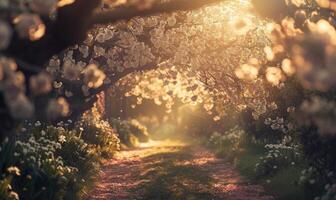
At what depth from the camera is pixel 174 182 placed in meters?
18.4

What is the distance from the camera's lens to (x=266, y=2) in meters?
11.0

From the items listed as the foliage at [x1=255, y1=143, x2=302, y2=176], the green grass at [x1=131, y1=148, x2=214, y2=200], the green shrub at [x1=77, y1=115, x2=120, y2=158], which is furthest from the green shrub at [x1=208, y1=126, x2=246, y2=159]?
the foliage at [x1=255, y1=143, x2=302, y2=176]

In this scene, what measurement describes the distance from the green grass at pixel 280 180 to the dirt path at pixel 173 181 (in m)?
0.28

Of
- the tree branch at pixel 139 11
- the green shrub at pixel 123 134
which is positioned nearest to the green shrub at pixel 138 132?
the green shrub at pixel 123 134

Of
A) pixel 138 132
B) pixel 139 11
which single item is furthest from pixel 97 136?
pixel 138 132

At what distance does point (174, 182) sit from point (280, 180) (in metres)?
3.65

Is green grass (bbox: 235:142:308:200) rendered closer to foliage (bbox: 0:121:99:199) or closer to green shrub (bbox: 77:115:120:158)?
foliage (bbox: 0:121:99:199)

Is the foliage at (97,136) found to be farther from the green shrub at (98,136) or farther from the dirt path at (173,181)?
the dirt path at (173,181)

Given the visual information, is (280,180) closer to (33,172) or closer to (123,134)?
(33,172)

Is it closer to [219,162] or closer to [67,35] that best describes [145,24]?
[219,162]

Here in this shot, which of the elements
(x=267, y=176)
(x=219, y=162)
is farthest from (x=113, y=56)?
(x=267, y=176)

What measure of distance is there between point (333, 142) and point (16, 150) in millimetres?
6571

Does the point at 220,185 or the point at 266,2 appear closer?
the point at 266,2

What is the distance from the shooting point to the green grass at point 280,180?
14.2 m
